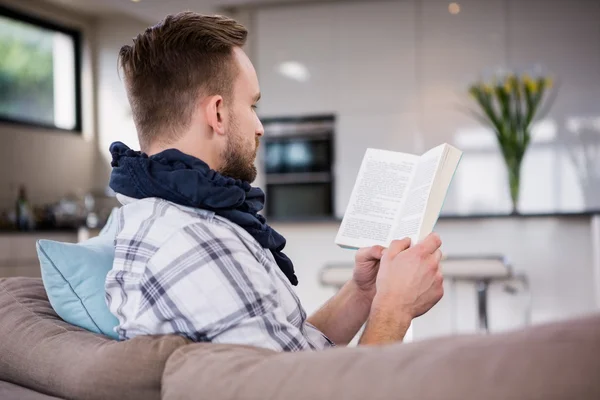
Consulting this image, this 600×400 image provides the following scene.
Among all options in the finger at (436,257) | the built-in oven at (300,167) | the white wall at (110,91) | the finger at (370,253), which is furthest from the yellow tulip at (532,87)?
the white wall at (110,91)

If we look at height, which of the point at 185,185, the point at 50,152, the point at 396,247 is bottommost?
the point at 396,247

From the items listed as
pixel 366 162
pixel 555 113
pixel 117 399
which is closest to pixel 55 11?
pixel 555 113

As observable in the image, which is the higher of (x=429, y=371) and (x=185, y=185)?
(x=185, y=185)

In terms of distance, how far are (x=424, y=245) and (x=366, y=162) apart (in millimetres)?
294

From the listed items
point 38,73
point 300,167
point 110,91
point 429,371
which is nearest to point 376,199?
point 429,371

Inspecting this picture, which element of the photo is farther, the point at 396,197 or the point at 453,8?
the point at 453,8

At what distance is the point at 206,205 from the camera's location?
3.65ft

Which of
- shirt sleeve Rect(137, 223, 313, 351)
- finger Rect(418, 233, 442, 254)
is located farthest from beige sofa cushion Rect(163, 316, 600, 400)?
finger Rect(418, 233, 442, 254)

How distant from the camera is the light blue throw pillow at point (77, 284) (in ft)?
3.74

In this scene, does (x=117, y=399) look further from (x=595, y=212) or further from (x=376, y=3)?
(x=376, y=3)

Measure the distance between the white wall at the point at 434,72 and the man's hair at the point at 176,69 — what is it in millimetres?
4790

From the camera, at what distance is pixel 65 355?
3.16ft

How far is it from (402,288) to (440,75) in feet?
16.3

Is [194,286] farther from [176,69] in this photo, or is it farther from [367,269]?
[367,269]
